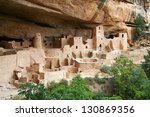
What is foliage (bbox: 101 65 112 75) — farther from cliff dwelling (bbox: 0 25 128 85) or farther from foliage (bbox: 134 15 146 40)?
foliage (bbox: 134 15 146 40)

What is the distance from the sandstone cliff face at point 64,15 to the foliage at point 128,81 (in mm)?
3283

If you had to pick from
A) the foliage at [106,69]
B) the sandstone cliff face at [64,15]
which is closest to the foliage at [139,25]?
the sandstone cliff face at [64,15]

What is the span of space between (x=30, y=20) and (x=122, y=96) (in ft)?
19.8

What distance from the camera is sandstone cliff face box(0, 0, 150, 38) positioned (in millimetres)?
14711

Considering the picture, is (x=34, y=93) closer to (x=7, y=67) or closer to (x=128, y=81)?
(x=7, y=67)

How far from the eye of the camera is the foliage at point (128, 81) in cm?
1359

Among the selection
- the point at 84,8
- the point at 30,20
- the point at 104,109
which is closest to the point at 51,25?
the point at 30,20

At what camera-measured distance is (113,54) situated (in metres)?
16.9

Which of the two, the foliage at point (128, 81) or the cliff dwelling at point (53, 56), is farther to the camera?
the foliage at point (128, 81)

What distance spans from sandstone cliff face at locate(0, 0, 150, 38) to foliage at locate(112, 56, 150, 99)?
129 inches

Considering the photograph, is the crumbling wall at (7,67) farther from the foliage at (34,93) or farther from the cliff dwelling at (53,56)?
the foliage at (34,93)

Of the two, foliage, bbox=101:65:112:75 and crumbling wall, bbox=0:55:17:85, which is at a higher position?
crumbling wall, bbox=0:55:17:85

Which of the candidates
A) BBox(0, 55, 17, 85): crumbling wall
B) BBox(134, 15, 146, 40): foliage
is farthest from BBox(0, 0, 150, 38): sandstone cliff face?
BBox(0, 55, 17, 85): crumbling wall

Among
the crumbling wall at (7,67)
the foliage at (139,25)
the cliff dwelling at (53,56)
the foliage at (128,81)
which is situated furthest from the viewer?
the foliage at (139,25)
